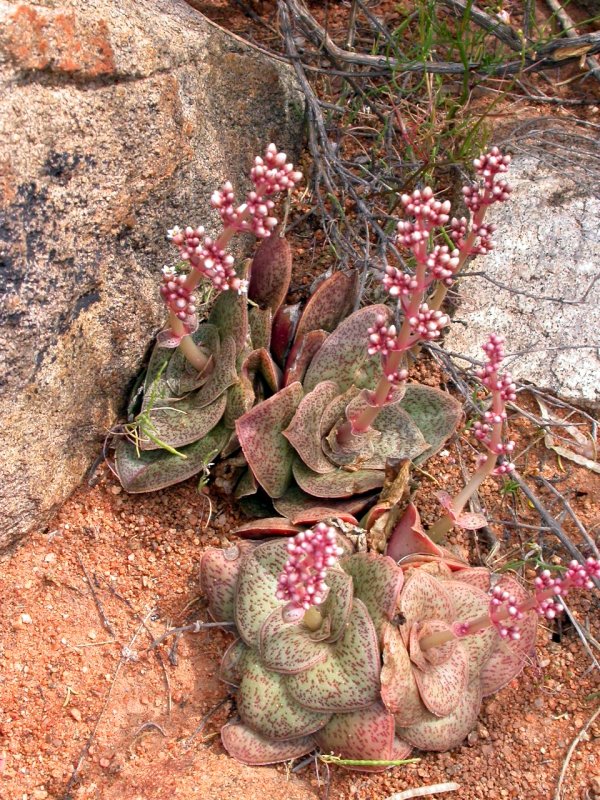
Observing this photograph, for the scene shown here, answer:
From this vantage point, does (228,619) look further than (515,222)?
No

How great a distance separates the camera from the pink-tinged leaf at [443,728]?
8.48ft

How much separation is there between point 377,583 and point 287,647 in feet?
1.21

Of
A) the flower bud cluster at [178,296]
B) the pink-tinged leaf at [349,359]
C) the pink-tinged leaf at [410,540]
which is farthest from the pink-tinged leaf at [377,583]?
the flower bud cluster at [178,296]

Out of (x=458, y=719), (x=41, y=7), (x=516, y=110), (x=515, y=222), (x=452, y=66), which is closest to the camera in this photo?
(x=41, y=7)

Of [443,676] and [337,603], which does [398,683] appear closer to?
[443,676]

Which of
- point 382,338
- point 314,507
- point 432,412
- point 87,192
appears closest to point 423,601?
point 314,507

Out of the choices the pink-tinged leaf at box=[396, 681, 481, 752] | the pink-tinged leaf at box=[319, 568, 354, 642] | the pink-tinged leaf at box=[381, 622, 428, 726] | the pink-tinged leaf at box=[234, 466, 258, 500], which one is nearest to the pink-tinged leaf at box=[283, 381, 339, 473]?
the pink-tinged leaf at box=[234, 466, 258, 500]

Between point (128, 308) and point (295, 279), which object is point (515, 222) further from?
point (128, 308)

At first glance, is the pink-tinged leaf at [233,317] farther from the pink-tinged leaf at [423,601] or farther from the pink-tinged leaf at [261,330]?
the pink-tinged leaf at [423,601]

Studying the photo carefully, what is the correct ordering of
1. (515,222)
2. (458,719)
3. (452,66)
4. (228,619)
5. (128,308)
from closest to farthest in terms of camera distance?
(458,719)
(228,619)
(128,308)
(452,66)
(515,222)

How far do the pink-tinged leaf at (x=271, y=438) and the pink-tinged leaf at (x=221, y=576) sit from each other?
30cm

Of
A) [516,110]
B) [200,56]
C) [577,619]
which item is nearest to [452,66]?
[516,110]

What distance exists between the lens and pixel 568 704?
281 cm

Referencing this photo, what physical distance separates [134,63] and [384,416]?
159cm
